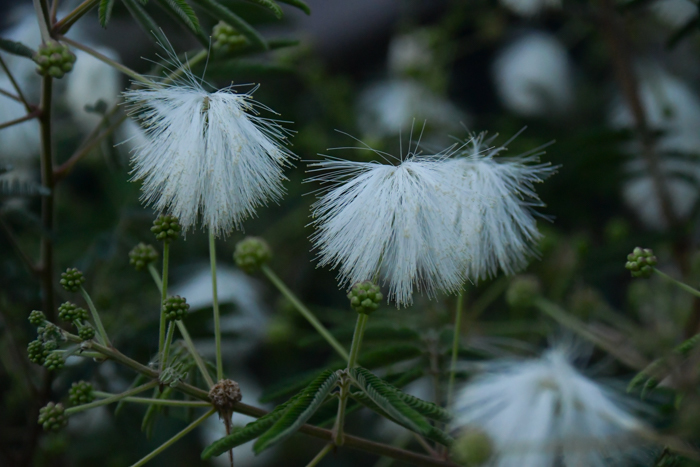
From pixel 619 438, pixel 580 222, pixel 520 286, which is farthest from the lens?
pixel 580 222

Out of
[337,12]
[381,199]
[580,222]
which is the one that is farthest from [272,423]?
[337,12]

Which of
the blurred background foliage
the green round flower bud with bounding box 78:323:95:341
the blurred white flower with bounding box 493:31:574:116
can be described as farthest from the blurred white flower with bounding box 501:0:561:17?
the green round flower bud with bounding box 78:323:95:341

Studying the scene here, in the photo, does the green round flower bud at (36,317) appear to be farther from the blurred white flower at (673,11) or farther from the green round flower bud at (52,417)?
the blurred white flower at (673,11)

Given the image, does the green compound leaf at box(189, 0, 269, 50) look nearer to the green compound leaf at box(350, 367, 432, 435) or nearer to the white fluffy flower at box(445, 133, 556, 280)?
the white fluffy flower at box(445, 133, 556, 280)

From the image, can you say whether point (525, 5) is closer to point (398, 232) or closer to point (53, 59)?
point (398, 232)

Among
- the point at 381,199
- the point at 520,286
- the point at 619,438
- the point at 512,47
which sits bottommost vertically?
the point at 619,438

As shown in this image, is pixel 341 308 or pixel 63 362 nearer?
pixel 63 362

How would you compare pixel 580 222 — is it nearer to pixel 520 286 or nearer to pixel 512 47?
pixel 520 286
